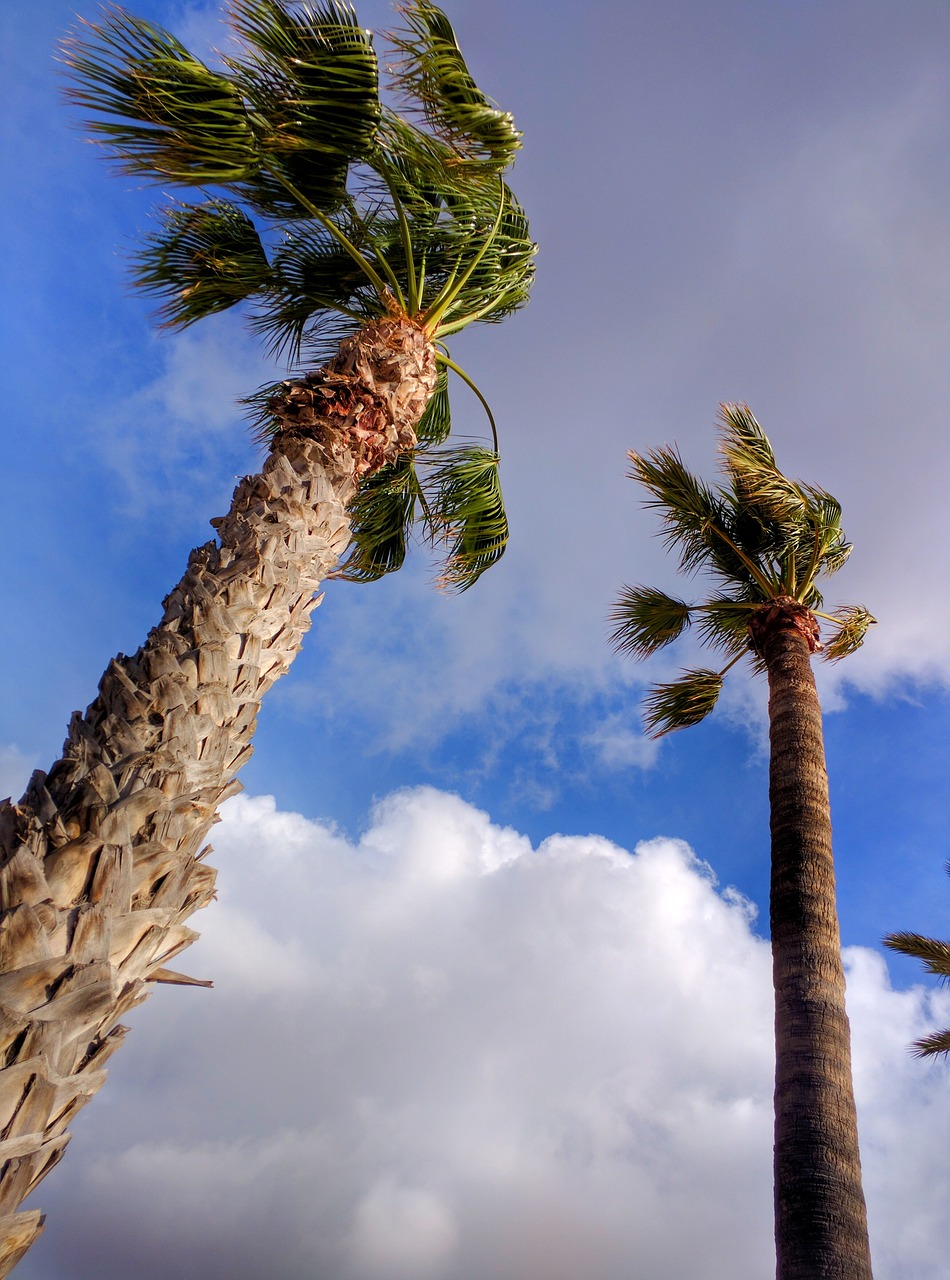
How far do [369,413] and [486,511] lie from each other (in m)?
3.54

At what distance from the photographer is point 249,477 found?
4516 millimetres

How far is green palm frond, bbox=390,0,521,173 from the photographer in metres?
5.00

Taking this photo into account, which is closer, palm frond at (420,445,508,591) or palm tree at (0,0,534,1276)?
palm tree at (0,0,534,1276)

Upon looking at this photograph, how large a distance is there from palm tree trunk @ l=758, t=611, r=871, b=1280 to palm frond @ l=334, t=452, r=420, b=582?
165 inches

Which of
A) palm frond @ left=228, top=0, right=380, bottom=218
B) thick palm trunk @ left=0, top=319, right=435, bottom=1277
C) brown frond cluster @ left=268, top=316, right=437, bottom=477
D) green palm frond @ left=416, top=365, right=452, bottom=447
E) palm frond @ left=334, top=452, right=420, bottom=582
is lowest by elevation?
thick palm trunk @ left=0, top=319, right=435, bottom=1277

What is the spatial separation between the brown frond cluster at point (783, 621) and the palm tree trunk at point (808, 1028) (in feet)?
2.51

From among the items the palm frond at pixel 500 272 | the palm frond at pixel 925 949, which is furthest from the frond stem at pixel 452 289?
the palm frond at pixel 925 949

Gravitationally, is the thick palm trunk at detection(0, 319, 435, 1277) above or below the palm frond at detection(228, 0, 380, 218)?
below

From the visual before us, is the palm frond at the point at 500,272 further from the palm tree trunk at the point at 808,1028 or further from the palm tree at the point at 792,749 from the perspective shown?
the palm tree trunk at the point at 808,1028

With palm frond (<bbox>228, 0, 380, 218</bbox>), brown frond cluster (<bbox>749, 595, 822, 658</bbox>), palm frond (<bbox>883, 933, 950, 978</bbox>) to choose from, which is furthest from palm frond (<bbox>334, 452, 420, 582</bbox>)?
palm frond (<bbox>883, 933, 950, 978</bbox>)

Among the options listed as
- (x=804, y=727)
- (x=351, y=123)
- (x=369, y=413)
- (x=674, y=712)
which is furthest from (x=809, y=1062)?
(x=351, y=123)

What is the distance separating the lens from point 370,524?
27.6ft

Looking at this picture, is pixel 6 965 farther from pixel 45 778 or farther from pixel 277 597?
pixel 277 597

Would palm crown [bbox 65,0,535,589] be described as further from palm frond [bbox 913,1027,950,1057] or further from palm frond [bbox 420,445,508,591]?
palm frond [bbox 913,1027,950,1057]
